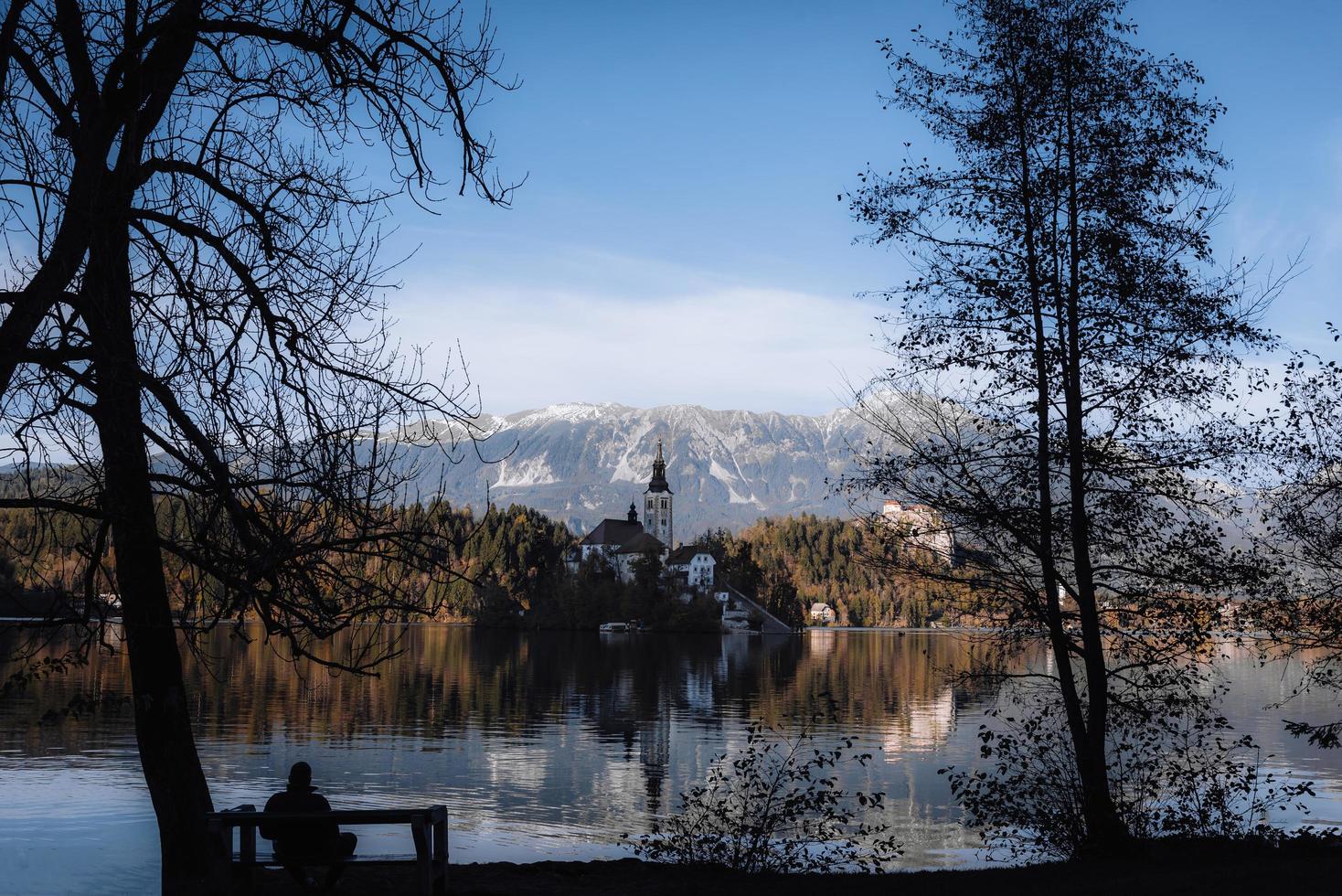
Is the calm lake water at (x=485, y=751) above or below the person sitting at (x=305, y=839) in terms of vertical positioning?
below

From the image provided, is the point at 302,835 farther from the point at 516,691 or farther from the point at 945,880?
the point at 516,691

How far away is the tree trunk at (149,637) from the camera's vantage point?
8867mm

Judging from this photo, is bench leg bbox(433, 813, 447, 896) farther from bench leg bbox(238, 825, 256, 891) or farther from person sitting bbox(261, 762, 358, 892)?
bench leg bbox(238, 825, 256, 891)

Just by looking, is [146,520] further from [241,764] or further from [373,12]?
[241,764]

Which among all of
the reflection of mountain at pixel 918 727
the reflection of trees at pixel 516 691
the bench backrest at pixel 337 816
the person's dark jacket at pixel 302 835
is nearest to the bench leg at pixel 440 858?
the bench backrest at pixel 337 816

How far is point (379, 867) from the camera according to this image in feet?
51.3

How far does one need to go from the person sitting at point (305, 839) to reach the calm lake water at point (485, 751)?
1.80 metres

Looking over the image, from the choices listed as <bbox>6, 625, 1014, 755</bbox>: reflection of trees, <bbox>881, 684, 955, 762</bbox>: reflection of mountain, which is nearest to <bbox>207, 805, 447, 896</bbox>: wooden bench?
<bbox>6, 625, 1014, 755</bbox>: reflection of trees

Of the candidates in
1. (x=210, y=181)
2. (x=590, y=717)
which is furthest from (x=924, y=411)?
(x=590, y=717)

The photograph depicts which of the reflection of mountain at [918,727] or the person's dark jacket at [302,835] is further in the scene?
the reflection of mountain at [918,727]

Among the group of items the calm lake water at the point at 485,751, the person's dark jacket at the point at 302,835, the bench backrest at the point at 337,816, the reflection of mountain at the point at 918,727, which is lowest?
the reflection of mountain at the point at 918,727

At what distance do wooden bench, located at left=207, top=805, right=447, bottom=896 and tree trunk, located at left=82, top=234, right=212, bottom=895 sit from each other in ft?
0.64

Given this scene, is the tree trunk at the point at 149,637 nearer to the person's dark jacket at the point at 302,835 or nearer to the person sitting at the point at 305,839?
the person sitting at the point at 305,839

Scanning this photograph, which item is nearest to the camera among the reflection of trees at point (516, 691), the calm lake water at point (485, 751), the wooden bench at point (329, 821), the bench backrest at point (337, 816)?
the wooden bench at point (329, 821)
